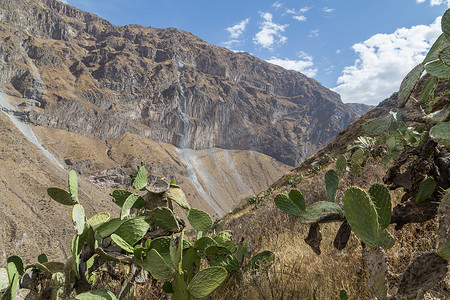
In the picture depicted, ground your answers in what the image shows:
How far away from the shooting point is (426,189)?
179 cm

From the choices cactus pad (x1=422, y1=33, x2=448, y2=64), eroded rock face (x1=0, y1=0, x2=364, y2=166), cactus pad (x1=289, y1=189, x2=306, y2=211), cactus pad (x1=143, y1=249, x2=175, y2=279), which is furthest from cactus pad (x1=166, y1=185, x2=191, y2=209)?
eroded rock face (x1=0, y1=0, x2=364, y2=166)

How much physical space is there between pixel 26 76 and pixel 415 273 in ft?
378

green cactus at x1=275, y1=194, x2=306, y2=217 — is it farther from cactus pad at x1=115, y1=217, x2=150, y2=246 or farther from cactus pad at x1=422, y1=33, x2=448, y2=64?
cactus pad at x1=422, y1=33, x2=448, y2=64

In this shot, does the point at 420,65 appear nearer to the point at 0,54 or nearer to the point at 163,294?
the point at 163,294

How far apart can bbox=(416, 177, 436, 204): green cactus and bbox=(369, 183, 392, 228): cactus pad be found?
537mm

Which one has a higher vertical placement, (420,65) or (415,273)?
Result: (420,65)

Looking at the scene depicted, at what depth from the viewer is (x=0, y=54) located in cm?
8744

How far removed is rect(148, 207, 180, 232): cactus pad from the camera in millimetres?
1855

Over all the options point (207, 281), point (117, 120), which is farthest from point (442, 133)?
point (117, 120)

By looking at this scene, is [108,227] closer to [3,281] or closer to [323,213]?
[3,281]

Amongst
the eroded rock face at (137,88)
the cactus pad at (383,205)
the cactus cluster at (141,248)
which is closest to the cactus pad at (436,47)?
the cactus pad at (383,205)

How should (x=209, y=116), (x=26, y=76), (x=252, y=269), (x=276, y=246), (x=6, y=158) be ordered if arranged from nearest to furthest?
(x=252, y=269), (x=276, y=246), (x=6, y=158), (x=26, y=76), (x=209, y=116)

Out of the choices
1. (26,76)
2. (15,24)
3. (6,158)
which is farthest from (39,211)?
(15,24)

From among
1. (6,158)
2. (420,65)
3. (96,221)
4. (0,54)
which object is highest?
(0,54)
